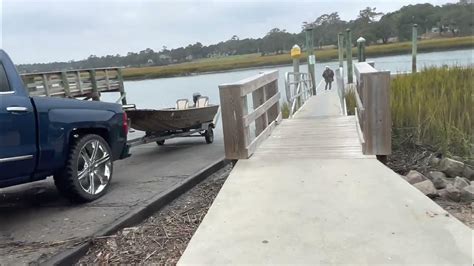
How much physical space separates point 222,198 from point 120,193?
179 cm

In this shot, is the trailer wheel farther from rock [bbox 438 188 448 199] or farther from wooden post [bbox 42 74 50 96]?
wooden post [bbox 42 74 50 96]

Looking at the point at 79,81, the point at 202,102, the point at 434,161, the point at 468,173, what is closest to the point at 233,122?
the point at 434,161

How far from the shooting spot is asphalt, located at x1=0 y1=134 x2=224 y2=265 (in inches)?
163

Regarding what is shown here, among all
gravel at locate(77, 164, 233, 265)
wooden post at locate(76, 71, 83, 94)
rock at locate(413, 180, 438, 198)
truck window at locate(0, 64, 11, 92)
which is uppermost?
truck window at locate(0, 64, 11, 92)

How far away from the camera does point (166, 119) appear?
9352 millimetres

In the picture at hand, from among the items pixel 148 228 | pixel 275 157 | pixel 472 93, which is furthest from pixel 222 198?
pixel 472 93

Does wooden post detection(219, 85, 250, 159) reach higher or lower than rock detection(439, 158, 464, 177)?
higher

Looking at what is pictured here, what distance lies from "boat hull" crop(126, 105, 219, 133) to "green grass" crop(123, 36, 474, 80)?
499 inches

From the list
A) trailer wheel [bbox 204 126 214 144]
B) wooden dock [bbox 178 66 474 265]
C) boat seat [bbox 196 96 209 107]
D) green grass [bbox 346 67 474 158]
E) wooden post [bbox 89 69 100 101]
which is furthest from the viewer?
wooden post [bbox 89 69 100 101]

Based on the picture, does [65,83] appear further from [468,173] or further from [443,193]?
[443,193]

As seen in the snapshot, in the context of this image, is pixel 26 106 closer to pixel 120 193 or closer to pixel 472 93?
pixel 120 193

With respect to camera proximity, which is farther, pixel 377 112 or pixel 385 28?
pixel 385 28

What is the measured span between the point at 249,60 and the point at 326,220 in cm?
2705

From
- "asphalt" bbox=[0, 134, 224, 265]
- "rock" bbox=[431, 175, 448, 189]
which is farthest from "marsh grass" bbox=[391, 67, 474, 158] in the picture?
"asphalt" bbox=[0, 134, 224, 265]
